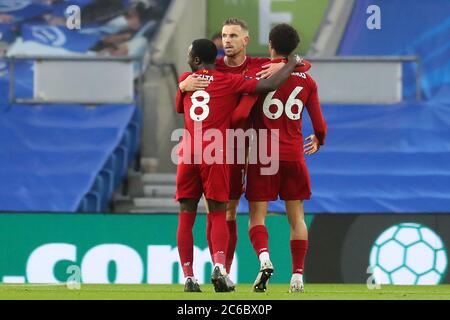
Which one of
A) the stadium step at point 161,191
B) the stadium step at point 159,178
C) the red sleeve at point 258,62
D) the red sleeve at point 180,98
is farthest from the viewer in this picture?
the stadium step at point 159,178

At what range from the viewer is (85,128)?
49.6 ft

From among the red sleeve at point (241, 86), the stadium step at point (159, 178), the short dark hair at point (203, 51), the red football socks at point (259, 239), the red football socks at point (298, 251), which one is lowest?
the stadium step at point (159, 178)

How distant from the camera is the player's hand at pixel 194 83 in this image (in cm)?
782

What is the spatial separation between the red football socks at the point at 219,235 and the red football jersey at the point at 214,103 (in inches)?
16.4

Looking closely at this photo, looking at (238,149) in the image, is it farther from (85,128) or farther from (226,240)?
(85,128)

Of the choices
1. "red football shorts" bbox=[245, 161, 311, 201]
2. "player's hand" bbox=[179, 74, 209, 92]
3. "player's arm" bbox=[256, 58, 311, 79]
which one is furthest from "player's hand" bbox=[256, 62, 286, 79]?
"red football shorts" bbox=[245, 161, 311, 201]

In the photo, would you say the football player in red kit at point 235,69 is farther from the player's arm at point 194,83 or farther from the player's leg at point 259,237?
the player's leg at point 259,237

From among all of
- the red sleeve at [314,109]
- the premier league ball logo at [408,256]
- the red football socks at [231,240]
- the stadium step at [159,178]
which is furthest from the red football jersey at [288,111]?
the stadium step at [159,178]

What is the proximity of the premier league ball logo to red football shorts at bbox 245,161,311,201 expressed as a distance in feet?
11.0

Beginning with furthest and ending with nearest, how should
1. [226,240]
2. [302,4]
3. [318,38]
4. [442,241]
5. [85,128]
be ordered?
[302,4] < [318,38] < [85,128] < [442,241] < [226,240]

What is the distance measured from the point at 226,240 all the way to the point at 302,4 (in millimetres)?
10308

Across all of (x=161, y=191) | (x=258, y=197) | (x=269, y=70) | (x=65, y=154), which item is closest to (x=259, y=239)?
(x=258, y=197)

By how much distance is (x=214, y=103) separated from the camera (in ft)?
25.6

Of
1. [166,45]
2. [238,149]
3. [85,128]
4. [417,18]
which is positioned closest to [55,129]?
[85,128]
